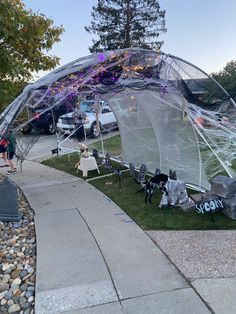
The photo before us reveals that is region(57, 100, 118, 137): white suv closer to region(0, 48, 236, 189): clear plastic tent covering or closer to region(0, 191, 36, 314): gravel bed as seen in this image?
region(0, 48, 236, 189): clear plastic tent covering

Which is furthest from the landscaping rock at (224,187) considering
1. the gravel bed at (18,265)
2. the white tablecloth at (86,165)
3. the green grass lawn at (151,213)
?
the white tablecloth at (86,165)

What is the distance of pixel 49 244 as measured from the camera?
4531mm

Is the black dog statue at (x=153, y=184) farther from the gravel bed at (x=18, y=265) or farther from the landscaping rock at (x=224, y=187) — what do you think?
the gravel bed at (x=18, y=265)

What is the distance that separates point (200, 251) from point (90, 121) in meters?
12.9

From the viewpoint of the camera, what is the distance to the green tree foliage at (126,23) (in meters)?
27.2

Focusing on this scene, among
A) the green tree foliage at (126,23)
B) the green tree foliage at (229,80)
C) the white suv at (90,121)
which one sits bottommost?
the white suv at (90,121)

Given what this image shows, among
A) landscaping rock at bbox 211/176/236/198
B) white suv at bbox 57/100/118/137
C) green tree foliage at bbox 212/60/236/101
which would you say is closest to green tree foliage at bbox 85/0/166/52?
green tree foliage at bbox 212/60/236/101

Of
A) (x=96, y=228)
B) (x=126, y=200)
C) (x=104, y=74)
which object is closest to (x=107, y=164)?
(x=126, y=200)

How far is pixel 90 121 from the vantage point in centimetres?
1638

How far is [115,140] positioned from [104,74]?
8.33 m

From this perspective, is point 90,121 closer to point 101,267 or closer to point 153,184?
point 153,184

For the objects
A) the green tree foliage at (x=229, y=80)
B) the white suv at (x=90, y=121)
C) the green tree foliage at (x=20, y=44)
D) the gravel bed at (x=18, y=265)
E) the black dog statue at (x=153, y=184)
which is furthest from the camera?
the green tree foliage at (x=229, y=80)

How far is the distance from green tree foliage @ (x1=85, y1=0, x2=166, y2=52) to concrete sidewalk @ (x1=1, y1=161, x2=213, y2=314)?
80.9 ft

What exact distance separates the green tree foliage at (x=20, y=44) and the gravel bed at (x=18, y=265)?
9.19 ft
